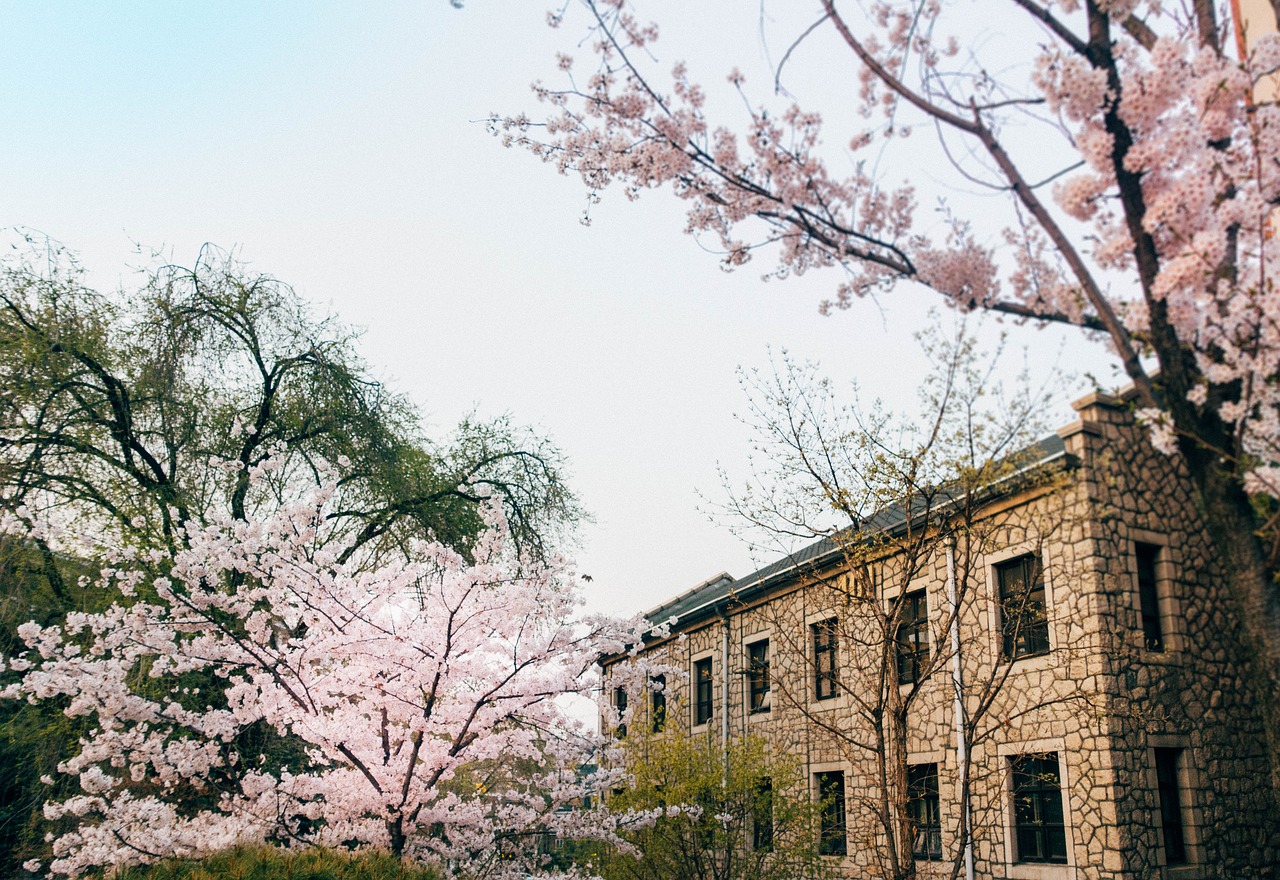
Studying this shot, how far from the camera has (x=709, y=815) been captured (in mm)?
11523

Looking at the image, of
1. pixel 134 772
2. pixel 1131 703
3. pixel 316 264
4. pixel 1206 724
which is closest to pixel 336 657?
pixel 134 772

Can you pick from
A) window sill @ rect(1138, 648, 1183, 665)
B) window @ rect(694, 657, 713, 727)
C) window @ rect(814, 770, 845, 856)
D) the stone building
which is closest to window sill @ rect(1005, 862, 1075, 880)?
the stone building

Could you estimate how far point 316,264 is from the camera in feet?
43.4

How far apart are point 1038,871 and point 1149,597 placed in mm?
3798

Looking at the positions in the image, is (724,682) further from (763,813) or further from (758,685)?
(763,813)

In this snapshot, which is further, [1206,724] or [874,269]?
[1206,724]

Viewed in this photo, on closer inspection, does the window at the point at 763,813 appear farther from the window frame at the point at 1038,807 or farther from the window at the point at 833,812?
the window frame at the point at 1038,807

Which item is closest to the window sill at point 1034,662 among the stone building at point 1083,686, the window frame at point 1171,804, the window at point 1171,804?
the stone building at point 1083,686

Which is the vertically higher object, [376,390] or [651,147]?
[376,390]

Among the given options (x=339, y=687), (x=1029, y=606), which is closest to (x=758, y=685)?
(x=1029, y=606)

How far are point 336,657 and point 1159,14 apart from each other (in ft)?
25.7

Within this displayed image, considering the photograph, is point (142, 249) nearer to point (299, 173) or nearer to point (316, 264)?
point (316, 264)

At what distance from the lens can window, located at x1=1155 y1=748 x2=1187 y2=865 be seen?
10.4 meters

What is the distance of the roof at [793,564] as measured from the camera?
29.9 feet
